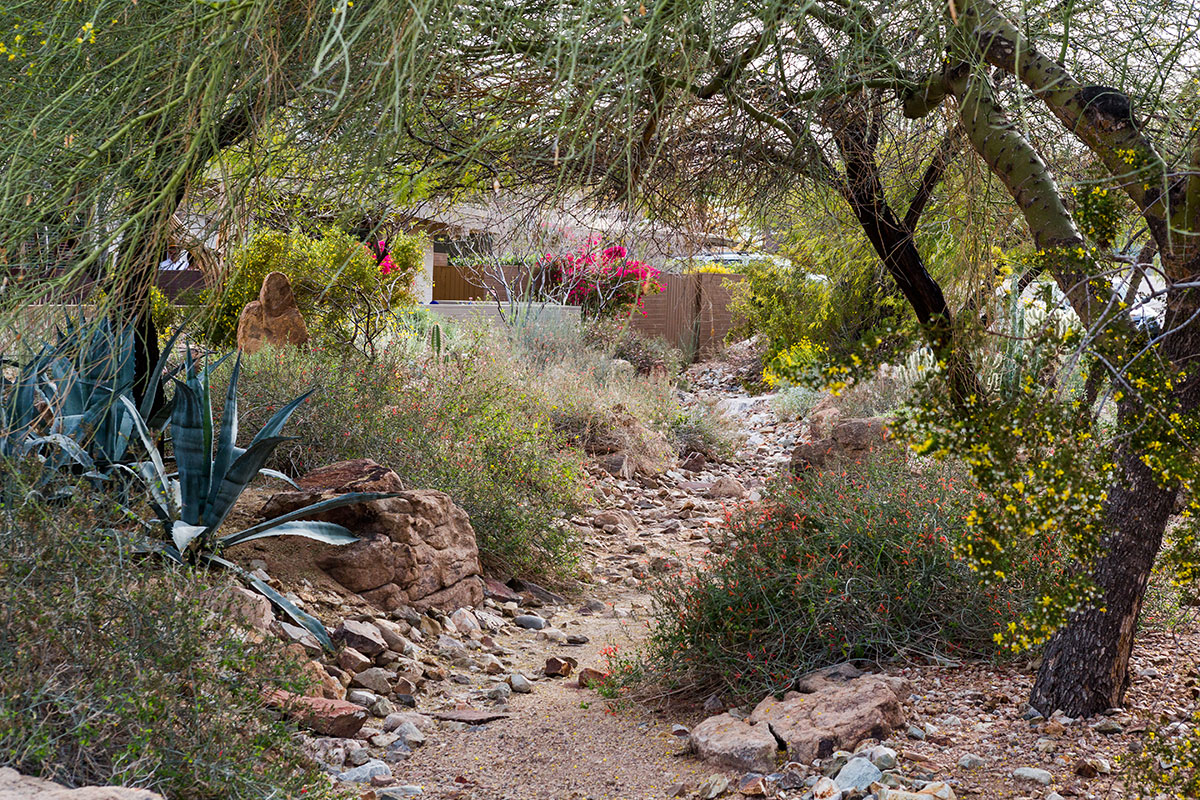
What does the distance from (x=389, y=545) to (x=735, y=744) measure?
8.39 ft

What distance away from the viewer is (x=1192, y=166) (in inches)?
115

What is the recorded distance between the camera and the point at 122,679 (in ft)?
9.48

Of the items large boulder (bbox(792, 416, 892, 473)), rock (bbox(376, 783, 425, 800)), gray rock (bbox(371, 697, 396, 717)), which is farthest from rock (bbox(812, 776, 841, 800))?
large boulder (bbox(792, 416, 892, 473))

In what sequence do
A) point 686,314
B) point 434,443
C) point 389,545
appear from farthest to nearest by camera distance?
point 686,314 < point 434,443 < point 389,545

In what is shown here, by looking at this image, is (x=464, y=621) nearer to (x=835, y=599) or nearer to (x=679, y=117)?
(x=835, y=599)

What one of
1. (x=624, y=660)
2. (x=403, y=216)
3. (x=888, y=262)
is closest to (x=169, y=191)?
(x=403, y=216)

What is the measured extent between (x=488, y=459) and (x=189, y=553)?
3.06 meters

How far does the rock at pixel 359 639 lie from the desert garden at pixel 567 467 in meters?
0.03

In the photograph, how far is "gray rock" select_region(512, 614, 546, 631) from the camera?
6102 mm

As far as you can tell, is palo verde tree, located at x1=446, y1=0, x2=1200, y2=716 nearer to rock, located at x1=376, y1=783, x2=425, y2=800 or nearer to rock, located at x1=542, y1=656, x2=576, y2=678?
rock, located at x1=376, y1=783, x2=425, y2=800

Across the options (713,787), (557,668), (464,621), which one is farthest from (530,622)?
(713,787)

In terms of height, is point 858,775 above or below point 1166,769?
below

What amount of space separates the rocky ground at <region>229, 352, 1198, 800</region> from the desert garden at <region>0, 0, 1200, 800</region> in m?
0.02

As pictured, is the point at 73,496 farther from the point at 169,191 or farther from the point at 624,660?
the point at 624,660
